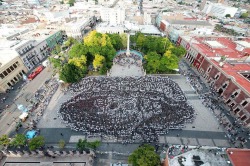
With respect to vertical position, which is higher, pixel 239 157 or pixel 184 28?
pixel 184 28

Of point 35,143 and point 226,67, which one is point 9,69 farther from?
point 226,67

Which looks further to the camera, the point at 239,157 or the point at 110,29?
the point at 110,29

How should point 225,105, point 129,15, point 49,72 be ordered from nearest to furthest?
point 225,105 < point 49,72 < point 129,15

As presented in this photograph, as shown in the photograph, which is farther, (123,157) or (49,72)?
(49,72)

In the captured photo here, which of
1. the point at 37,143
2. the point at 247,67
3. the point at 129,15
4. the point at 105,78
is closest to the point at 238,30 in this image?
the point at 247,67

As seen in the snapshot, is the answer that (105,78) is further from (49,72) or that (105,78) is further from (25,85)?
(25,85)

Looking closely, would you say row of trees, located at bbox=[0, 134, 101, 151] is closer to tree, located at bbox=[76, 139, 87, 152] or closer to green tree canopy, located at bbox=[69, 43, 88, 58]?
tree, located at bbox=[76, 139, 87, 152]

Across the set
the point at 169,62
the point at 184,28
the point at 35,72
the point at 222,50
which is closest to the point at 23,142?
the point at 35,72
